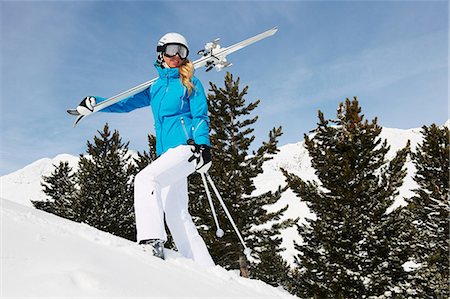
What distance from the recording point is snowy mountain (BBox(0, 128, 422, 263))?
44219mm

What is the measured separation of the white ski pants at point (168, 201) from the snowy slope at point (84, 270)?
0.28m

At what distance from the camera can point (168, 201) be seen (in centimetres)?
390

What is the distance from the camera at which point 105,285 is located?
1.72 m

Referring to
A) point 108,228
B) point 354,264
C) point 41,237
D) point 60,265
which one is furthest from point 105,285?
point 108,228

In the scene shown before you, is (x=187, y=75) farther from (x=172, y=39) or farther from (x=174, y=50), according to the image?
(x=172, y=39)

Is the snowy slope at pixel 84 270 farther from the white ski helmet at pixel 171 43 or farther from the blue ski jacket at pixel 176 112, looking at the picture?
the white ski helmet at pixel 171 43

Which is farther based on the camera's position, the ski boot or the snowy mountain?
the snowy mountain

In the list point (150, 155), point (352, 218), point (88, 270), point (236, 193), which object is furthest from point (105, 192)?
point (88, 270)

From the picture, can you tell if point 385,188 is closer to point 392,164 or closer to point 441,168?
point 392,164

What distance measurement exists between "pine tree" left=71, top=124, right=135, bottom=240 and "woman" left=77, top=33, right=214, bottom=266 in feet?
52.6

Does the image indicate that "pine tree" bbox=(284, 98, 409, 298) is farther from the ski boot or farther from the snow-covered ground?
the ski boot

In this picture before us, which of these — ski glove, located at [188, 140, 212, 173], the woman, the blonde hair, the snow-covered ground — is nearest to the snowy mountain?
the woman

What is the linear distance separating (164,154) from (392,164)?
1177 cm

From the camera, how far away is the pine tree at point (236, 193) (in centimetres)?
1588
